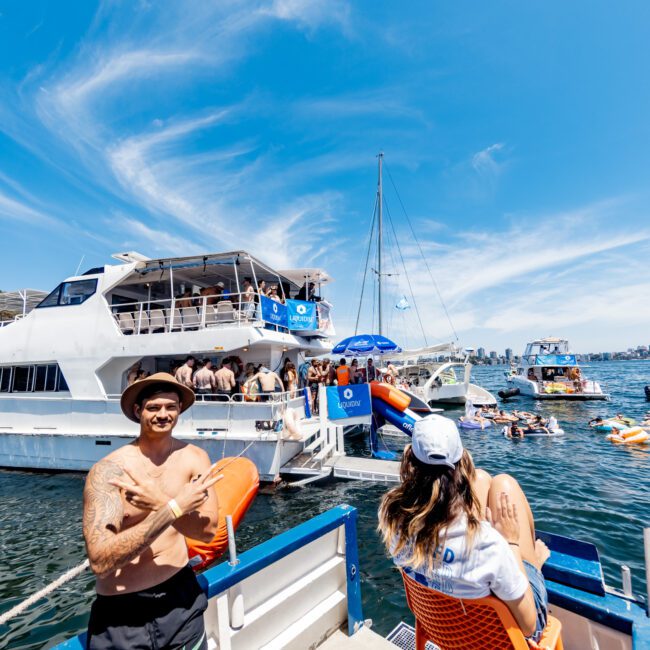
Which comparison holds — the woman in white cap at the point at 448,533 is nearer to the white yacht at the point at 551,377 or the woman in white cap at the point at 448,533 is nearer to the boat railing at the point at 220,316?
the boat railing at the point at 220,316

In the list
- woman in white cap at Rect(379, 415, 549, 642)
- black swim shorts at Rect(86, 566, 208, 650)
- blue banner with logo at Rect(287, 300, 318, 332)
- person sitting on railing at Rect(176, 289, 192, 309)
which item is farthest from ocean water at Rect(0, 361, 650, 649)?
person sitting on railing at Rect(176, 289, 192, 309)

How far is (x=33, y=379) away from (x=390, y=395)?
1110 centimetres

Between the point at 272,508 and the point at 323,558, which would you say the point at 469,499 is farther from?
the point at 272,508

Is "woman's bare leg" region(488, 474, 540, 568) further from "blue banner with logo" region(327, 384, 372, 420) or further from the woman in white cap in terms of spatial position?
"blue banner with logo" region(327, 384, 372, 420)

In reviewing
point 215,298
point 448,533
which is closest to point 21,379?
point 215,298

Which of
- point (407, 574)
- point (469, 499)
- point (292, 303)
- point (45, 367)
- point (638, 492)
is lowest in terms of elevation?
point (638, 492)

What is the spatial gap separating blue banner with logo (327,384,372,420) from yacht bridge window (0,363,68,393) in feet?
26.4

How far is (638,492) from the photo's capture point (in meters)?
9.63

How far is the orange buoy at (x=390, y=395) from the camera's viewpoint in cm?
1037

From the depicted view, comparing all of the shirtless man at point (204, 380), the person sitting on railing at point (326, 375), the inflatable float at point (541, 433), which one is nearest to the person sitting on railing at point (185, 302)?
the shirtless man at point (204, 380)

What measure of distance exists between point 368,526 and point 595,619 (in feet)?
16.8

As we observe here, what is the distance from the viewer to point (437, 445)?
6.26ft

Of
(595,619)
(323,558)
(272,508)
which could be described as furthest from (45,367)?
(595,619)

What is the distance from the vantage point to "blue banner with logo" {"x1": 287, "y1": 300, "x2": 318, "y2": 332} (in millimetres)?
11844
